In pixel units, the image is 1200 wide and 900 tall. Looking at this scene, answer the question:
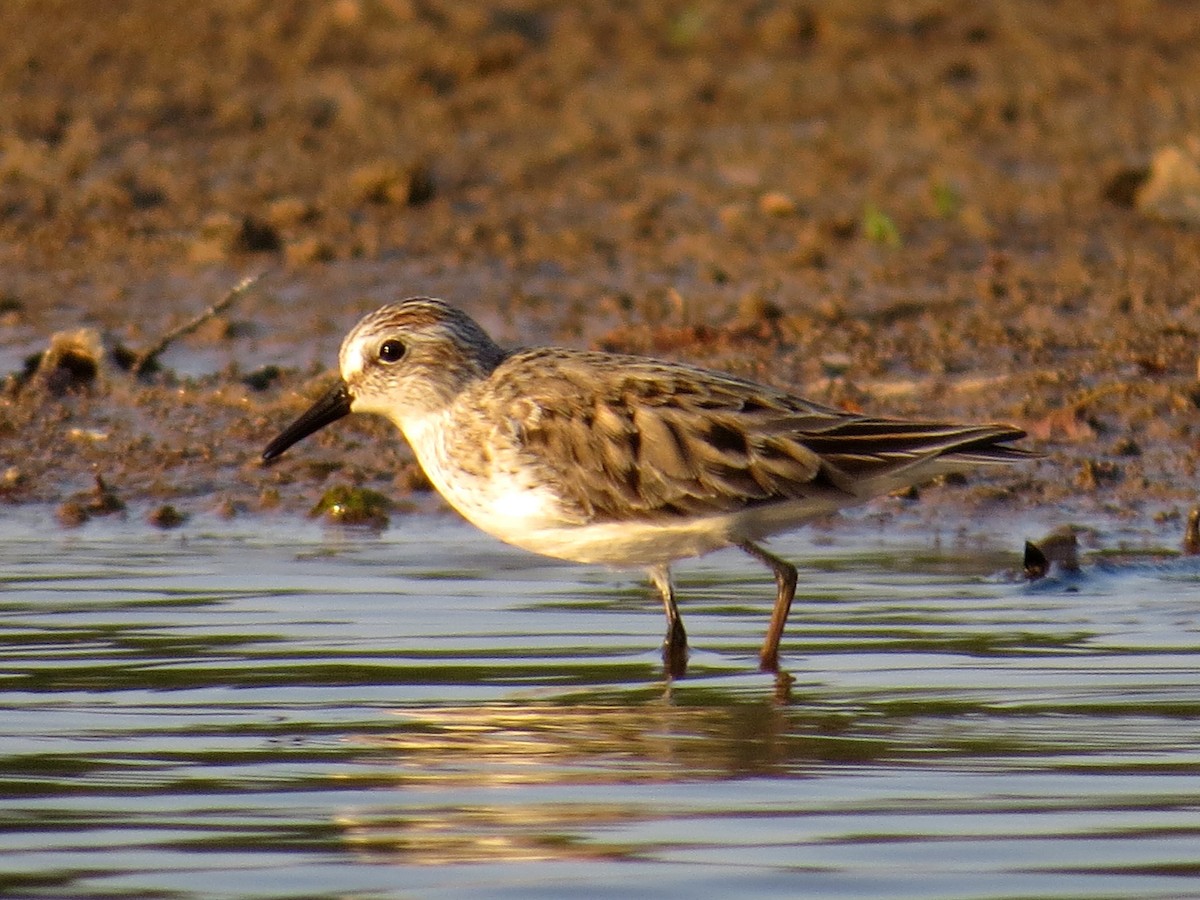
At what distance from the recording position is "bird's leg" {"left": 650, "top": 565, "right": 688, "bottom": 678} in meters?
7.18

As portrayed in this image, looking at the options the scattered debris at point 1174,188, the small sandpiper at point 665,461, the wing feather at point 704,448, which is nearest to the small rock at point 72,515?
the small sandpiper at point 665,461

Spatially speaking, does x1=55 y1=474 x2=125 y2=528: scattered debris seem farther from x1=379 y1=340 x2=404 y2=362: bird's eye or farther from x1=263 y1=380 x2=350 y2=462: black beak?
x1=379 y1=340 x2=404 y2=362: bird's eye

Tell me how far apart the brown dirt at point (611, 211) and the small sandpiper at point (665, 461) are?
2.21 meters

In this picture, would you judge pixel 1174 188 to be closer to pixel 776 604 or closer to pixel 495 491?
pixel 776 604

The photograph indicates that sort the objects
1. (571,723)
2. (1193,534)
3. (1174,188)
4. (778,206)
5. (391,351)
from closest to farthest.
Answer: (571,723) < (391,351) < (1193,534) < (1174,188) < (778,206)

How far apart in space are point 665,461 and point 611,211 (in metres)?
6.70

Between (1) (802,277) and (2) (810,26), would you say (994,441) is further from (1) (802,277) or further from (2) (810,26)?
(2) (810,26)

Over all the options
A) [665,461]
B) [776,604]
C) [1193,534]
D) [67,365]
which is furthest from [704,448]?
[67,365]

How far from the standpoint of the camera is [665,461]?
7605 mm

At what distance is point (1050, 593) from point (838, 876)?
3.57 metres

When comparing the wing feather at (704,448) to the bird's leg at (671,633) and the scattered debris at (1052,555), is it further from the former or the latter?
the scattered debris at (1052,555)

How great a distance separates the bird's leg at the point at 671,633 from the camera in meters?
7.18

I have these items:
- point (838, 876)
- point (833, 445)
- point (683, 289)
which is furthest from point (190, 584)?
point (683, 289)

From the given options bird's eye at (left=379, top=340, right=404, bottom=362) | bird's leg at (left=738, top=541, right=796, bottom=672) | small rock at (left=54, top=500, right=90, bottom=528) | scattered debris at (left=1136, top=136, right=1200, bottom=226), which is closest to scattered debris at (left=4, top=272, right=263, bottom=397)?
small rock at (left=54, top=500, right=90, bottom=528)
